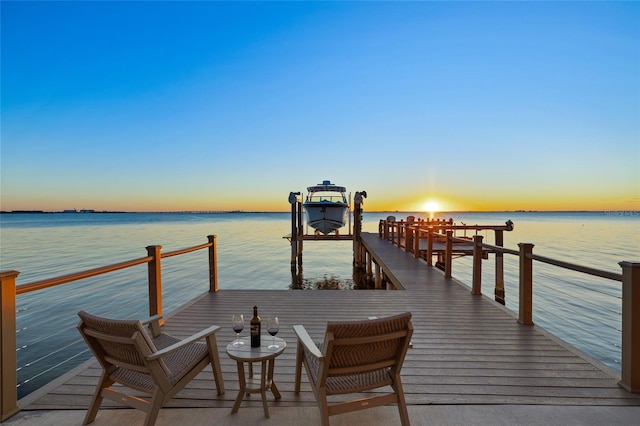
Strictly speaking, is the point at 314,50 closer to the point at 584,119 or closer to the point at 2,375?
the point at 584,119

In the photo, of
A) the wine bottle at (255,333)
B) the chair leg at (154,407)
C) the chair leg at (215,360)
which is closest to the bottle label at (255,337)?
the wine bottle at (255,333)

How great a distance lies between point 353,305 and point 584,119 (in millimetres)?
16239

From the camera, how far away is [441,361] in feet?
10.4

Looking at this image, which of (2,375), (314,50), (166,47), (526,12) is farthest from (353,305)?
(166,47)

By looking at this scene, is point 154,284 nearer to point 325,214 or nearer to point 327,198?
point 325,214

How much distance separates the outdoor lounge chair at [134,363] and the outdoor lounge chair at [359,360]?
898mm

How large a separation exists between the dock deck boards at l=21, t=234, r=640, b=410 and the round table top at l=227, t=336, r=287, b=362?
0.40 meters

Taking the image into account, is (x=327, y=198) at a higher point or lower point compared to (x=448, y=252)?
higher

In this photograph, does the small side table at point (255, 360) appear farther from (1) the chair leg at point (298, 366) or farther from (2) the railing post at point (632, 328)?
(2) the railing post at point (632, 328)

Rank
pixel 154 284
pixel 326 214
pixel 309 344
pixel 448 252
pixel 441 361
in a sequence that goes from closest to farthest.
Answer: pixel 309 344
pixel 441 361
pixel 154 284
pixel 448 252
pixel 326 214

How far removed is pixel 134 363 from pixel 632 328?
3.71m

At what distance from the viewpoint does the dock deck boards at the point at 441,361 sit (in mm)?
2496

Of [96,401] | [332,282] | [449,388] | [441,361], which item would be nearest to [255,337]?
[96,401]

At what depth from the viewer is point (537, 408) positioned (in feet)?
7.73
